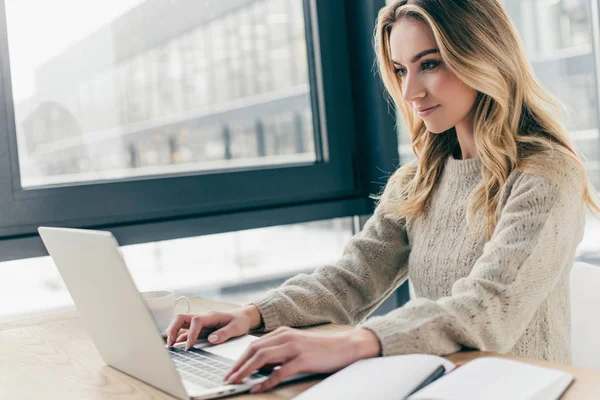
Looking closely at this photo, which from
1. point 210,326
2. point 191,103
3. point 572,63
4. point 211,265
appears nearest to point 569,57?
point 572,63

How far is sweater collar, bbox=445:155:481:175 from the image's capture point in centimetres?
146

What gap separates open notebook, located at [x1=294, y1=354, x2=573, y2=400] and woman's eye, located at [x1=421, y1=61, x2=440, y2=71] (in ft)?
2.43

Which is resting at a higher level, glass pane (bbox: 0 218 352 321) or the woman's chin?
the woman's chin

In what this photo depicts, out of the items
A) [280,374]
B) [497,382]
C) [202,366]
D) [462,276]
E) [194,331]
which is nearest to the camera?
[497,382]

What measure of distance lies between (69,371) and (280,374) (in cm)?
39

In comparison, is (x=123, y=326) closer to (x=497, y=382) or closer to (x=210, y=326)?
(x=210, y=326)

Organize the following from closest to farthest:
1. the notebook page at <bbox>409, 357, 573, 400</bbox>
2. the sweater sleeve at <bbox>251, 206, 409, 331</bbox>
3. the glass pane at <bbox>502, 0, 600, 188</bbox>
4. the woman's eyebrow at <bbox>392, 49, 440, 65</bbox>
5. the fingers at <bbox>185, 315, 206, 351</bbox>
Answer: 1. the notebook page at <bbox>409, 357, 573, 400</bbox>
2. the fingers at <bbox>185, 315, 206, 351</bbox>
3. the sweater sleeve at <bbox>251, 206, 409, 331</bbox>
4. the woman's eyebrow at <bbox>392, 49, 440, 65</bbox>
5. the glass pane at <bbox>502, 0, 600, 188</bbox>

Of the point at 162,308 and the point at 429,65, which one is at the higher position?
the point at 429,65

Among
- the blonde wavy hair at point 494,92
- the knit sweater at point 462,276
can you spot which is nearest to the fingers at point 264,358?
the knit sweater at point 462,276

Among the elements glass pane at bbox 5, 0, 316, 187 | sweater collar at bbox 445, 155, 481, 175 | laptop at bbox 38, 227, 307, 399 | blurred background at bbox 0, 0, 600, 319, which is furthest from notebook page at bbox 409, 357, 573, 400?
glass pane at bbox 5, 0, 316, 187

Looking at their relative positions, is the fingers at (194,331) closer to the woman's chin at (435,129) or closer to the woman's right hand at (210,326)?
the woman's right hand at (210,326)

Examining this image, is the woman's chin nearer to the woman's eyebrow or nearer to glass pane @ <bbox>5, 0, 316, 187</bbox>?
the woman's eyebrow

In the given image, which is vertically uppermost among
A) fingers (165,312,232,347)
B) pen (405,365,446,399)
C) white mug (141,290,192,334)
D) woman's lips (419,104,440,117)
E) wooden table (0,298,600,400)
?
woman's lips (419,104,440,117)

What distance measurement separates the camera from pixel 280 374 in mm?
884
